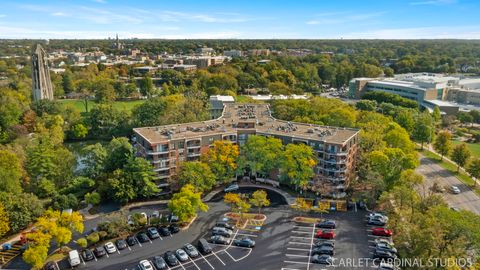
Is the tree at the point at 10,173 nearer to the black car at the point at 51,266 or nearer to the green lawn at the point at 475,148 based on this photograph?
the black car at the point at 51,266

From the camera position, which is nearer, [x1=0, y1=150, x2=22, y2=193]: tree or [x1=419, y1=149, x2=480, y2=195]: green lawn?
[x1=0, y1=150, x2=22, y2=193]: tree

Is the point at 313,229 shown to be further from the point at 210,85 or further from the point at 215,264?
the point at 210,85

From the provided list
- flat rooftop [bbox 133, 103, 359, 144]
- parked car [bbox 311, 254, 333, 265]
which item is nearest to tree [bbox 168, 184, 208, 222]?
flat rooftop [bbox 133, 103, 359, 144]

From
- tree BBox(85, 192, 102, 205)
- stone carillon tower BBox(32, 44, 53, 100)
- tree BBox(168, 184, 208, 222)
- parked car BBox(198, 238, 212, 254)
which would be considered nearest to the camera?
parked car BBox(198, 238, 212, 254)

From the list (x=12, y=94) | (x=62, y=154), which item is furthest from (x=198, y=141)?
(x=12, y=94)

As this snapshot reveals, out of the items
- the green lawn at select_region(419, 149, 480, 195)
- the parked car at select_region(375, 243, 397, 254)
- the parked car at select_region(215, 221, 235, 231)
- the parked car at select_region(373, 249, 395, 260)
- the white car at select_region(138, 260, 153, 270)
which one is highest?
the green lawn at select_region(419, 149, 480, 195)

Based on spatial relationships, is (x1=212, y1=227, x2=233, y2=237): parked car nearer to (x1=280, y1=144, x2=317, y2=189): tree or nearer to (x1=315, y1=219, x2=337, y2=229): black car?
(x1=315, y1=219, x2=337, y2=229): black car
